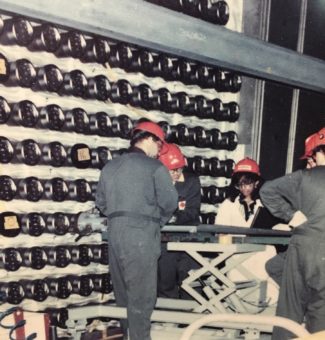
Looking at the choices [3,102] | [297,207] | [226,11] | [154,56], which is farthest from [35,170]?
[226,11]

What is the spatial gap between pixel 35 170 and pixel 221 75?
127 inches

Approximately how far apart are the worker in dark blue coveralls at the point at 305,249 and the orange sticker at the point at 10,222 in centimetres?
263

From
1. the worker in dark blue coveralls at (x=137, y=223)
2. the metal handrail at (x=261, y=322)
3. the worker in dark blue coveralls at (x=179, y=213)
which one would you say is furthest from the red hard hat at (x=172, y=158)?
the metal handrail at (x=261, y=322)

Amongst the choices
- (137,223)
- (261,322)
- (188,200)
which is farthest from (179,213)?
(261,322)

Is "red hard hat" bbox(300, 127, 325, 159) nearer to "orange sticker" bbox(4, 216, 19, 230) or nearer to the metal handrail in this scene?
the metal handrail

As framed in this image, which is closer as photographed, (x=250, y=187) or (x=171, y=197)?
(x=171, y=197)

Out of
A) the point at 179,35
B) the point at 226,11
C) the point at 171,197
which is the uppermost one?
the point at 226,11

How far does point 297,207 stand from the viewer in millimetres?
3516

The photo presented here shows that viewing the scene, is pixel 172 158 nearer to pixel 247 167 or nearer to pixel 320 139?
pixel 247 167

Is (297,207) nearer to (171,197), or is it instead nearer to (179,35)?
(171,197)

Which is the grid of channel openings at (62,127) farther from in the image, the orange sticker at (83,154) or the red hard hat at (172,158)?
the red hard hat at (172,158)

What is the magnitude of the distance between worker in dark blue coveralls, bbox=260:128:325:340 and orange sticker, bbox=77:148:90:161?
2.33 meters

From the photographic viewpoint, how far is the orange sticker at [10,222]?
15.2 feet

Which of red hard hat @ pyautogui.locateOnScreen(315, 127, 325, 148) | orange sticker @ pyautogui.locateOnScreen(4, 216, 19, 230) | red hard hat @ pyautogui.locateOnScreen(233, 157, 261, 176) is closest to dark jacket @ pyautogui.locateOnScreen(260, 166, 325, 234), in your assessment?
red hard hat @ pyautogui.locateOnScreen(315, 127, 325, 148)
